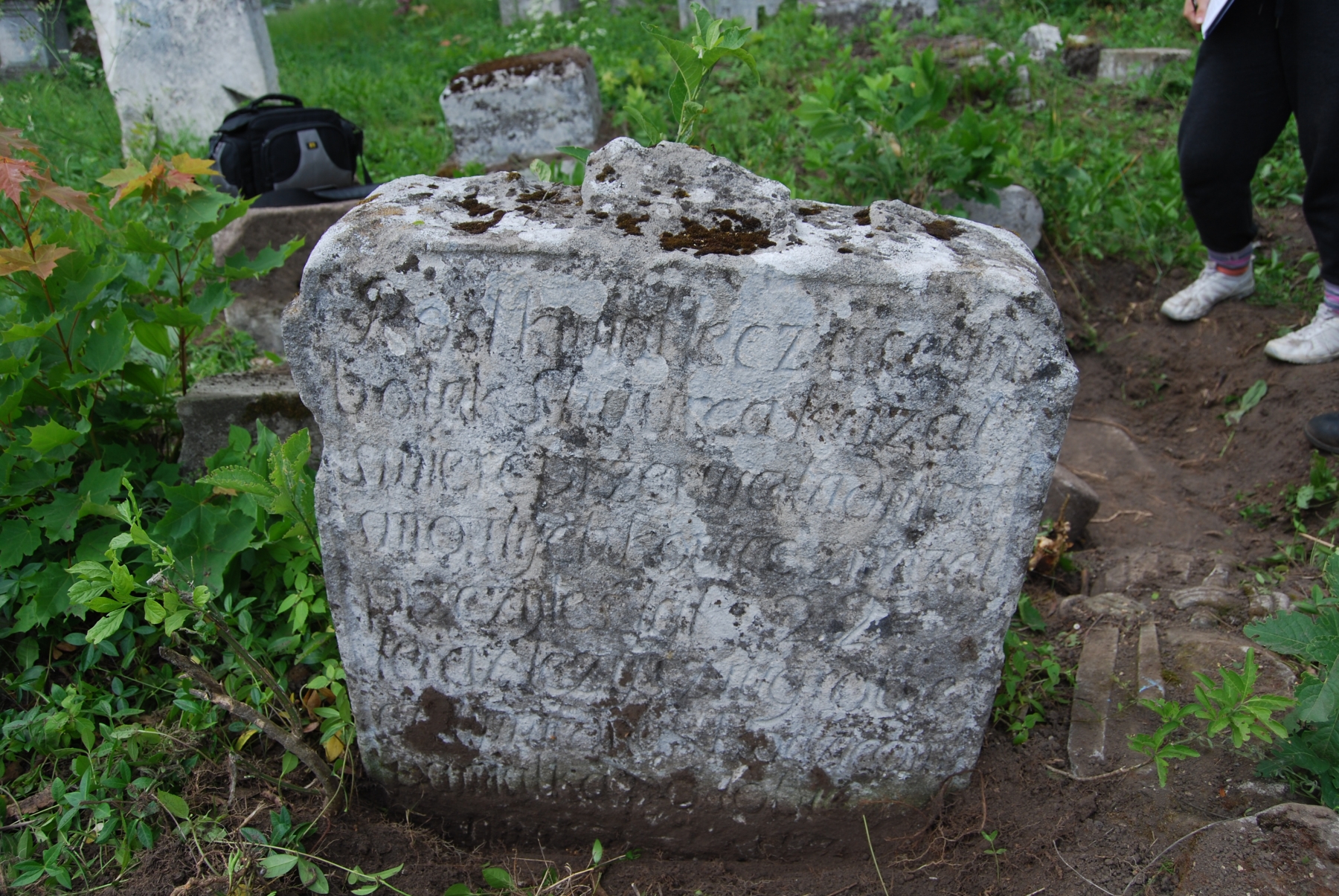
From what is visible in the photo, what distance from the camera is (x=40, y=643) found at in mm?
2072

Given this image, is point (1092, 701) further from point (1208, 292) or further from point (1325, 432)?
point (1208, 292)

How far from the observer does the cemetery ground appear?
1740 mm

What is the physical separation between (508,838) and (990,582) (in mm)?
1191

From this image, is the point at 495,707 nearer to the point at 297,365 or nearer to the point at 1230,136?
the point at 297,365

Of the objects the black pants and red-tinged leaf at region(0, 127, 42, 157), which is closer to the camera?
red-tinged leaf at region(0, 127, 42, 157)

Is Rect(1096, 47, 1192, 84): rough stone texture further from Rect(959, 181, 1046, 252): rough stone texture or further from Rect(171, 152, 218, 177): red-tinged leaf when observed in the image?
Rect(171, 152, 218, 177): red-tinged leaf

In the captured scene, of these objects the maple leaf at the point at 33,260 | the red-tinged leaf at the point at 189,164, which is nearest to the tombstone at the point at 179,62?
the red-tinged leaf at the point at 189,164

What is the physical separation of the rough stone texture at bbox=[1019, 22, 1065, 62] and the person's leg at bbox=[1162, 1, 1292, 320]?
2.83 m

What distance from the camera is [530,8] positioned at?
28.1 feet

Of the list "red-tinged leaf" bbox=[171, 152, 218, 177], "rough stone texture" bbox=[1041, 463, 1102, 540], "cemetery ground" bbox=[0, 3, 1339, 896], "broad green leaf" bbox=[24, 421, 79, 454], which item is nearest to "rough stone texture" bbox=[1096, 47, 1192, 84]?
"cemetery ground" bbox=[0, 3, 1339, 896]

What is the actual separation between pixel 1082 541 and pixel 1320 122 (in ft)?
5.00

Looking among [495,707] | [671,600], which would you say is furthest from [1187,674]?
[495,707]

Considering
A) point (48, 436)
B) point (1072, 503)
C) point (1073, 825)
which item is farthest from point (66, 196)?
point (1072, 503)

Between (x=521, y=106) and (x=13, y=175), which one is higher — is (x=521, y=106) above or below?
below
